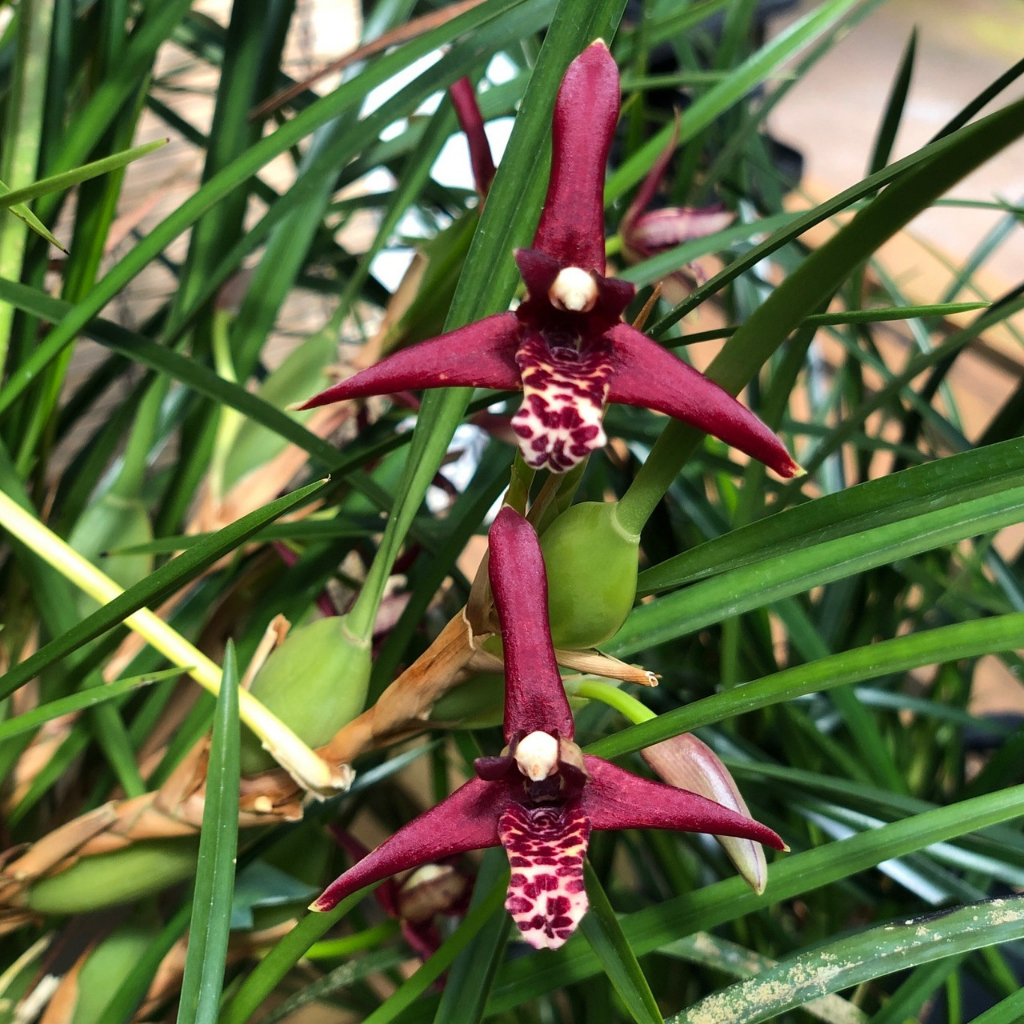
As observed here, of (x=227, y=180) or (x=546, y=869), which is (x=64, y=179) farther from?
(x=546, y=869)

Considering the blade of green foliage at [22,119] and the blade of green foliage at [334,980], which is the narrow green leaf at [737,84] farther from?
the blade of green foliage at [334,980]

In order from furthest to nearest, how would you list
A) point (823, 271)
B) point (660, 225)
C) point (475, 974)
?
1. point (660, 225)
2. point (475, 974)
3. point (823, 271)

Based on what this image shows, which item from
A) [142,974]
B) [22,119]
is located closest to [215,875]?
[142,974]

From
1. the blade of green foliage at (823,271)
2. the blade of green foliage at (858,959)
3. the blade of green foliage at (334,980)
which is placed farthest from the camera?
the blade of green foliage at (334,980)

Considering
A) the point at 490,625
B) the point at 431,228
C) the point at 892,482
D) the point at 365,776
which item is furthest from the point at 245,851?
the point at 431,228

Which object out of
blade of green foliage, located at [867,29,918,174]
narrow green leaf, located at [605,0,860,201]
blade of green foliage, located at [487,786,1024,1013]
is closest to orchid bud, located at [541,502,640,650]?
blade of green foliage, located at [487,786,1024,1013]

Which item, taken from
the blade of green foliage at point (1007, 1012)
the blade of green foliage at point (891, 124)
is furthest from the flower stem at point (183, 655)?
the blade of green foliage at point (891, 124)

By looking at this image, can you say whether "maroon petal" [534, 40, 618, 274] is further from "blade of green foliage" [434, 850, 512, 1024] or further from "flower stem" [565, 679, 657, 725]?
"blade of green foliage" [434, 850, 512, 1024]
